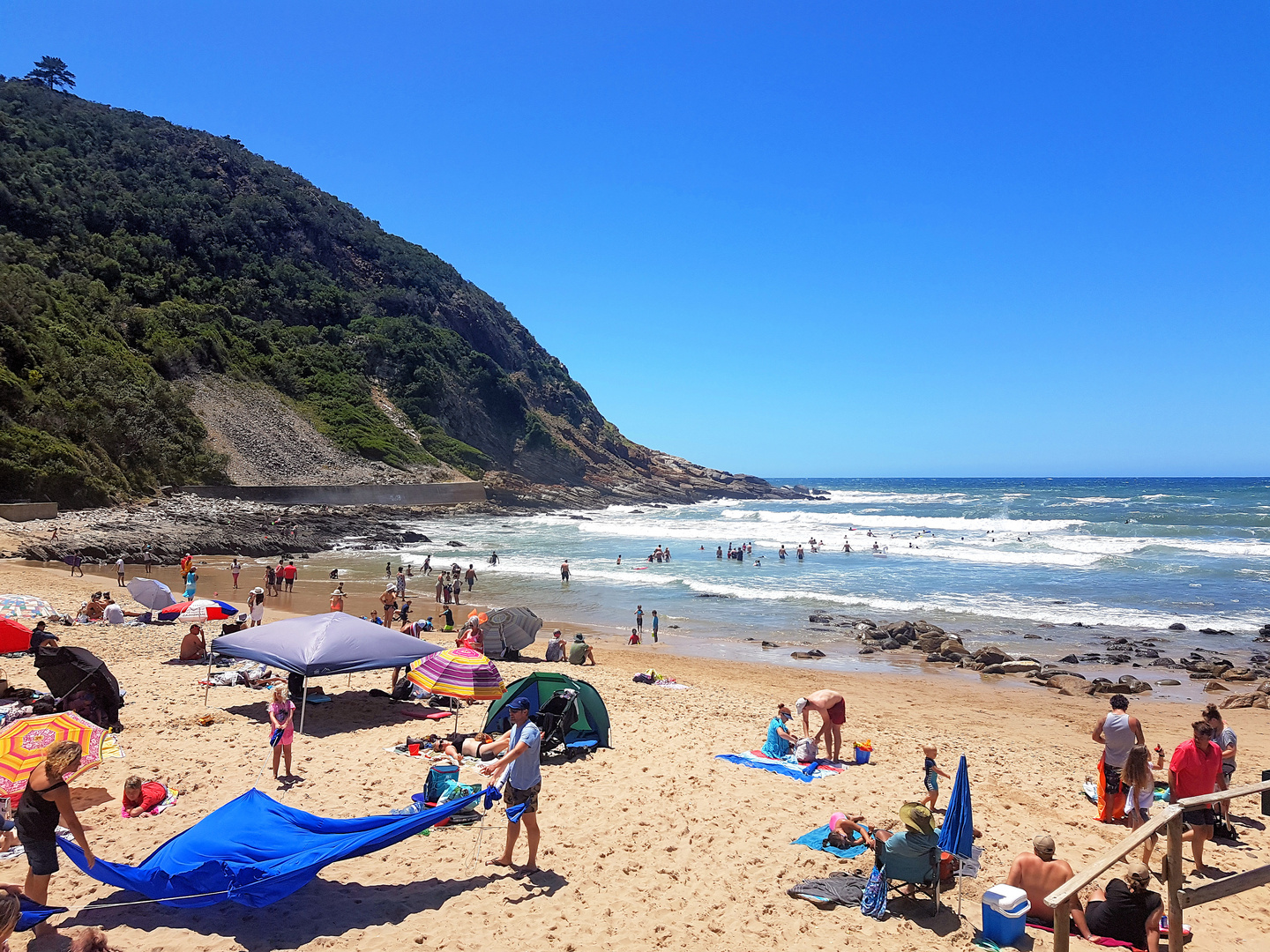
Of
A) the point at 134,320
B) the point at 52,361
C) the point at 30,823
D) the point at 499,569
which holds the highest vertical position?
the point at 134,320

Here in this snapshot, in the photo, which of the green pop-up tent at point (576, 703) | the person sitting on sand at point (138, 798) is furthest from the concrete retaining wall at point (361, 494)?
the person sitting on sand at point (138, 798)

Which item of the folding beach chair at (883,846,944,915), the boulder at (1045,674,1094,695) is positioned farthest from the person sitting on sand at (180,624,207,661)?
the boulder at (1045,674,1094,695)

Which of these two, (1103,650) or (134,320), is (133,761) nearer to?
(1103,650)

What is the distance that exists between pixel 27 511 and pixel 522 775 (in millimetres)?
32128

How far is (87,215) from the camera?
65.7 m

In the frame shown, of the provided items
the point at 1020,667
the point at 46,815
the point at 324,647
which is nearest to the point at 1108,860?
the point at 46,815

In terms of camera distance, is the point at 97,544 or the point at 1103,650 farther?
the point at 97,544

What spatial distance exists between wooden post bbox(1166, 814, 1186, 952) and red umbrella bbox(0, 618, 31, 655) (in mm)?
14440

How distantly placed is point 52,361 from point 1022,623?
1802 inches

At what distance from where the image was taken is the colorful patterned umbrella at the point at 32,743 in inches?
240

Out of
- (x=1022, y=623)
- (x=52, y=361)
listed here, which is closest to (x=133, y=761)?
(x=1022, y=623)

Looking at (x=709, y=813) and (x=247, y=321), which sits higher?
(x=247, y=321)

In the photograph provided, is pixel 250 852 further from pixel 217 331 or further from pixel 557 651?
pixel 217 331

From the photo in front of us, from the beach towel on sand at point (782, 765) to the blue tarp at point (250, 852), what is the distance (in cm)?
465
